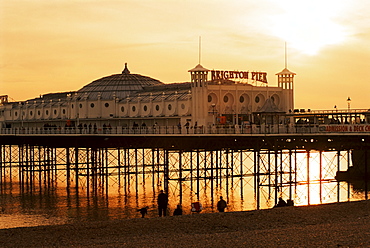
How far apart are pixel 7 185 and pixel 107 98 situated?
16.6 m

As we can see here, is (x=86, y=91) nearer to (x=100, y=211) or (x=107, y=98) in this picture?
(x=107, y=98)

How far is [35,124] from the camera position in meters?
86.5

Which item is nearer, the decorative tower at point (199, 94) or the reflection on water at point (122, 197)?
the reflection on water at point (122, 197)

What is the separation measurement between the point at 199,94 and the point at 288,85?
9582 millimetres

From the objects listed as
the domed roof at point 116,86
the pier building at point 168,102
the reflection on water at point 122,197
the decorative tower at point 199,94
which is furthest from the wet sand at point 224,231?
the domed roof at point 116,86

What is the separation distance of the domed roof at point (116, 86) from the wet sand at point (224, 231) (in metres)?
46.3

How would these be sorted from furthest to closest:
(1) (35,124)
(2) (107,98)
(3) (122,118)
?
1. (1) (35,124)
2. (2) (107,98)
3. (3) (122,118)

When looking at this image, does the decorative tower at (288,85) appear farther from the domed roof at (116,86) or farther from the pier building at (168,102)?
the domed roof at (116,86)

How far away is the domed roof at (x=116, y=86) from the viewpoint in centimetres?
7819

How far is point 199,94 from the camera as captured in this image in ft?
188

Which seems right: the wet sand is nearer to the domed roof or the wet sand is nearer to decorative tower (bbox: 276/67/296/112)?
decorative tower (bbox: 276/67/296/112)

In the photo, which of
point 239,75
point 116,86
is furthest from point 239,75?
point 116,86

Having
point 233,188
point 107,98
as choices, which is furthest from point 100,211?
point 107,98

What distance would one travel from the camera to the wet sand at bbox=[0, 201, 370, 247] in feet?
76.7
